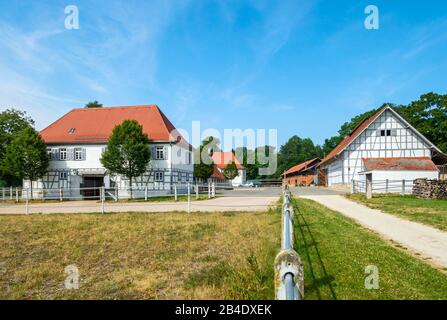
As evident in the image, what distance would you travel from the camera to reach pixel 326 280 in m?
4.88

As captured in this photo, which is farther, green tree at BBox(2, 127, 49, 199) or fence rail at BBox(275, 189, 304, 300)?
green tree at BBox(2, 127, 49, 199)

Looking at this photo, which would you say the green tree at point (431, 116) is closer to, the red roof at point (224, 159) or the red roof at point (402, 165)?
the red roof at point (402, 165)

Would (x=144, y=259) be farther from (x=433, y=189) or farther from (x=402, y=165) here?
(x=402, y=165)

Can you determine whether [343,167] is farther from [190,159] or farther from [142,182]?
[142,182]

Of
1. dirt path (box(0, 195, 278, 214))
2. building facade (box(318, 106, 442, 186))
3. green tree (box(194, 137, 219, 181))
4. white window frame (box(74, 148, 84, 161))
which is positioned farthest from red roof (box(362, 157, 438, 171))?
white window frame (box(74, 148, 84, 161))

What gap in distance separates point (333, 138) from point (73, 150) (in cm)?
7456

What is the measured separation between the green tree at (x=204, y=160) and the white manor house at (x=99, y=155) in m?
9.88

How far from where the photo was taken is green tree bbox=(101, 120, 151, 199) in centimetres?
3058

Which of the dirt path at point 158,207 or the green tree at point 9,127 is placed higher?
the green tree at point 9,127

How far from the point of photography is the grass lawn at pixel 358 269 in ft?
14.4

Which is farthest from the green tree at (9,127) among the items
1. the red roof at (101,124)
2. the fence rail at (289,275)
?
the fence rail at (289,275)

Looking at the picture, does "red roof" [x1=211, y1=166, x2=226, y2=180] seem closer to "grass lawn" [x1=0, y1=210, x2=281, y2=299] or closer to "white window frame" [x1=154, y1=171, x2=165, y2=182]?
"white window frame" [x1=154, y1=171, x2=165, y2=182]

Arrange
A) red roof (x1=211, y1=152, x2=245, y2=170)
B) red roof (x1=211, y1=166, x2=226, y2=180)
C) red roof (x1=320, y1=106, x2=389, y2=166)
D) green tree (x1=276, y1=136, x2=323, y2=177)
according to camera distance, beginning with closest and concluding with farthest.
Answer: red roof (x1=320, y1=106, x2=389, y2=166), red roof (x1=211, y1=166, x2=226, y2=180), red roof (x1=211, y1=152, x2=245, y2=170), green tree (x1=276, y1=136, x2=323, y2=177)

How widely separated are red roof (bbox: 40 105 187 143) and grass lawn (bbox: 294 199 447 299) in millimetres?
27960
